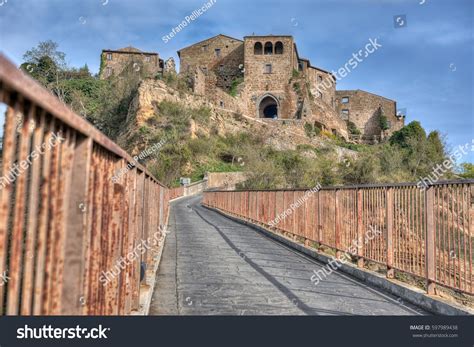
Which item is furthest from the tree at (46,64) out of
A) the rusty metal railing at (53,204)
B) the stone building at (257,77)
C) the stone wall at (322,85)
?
the rusty metal railing at (53,204)

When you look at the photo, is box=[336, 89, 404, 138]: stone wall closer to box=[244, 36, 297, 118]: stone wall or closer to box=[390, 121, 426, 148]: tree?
box=[390, 121, 426, 148]: tree

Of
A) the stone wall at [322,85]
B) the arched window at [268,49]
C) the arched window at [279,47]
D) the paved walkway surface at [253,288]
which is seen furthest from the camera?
the stone wall at [322,85]

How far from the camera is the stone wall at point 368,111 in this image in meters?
82.0

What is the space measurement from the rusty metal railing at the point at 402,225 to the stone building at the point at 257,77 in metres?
51.6

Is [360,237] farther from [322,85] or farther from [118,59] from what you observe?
[322,85]

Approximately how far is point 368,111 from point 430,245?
8048 cm

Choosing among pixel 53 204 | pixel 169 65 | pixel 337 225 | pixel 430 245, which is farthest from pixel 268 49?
pixel 53 204

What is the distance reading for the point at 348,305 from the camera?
6031mm

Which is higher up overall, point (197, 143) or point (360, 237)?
point (197, 143)

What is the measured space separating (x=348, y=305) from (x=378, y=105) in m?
81.3

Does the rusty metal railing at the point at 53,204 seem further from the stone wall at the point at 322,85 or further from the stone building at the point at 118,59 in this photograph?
the stone wall at the point at 322,85

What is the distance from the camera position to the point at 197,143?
5034 cm

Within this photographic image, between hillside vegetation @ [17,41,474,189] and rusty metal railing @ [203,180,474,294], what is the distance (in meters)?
21.6

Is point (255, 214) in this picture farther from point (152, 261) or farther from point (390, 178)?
point (390, 178)
